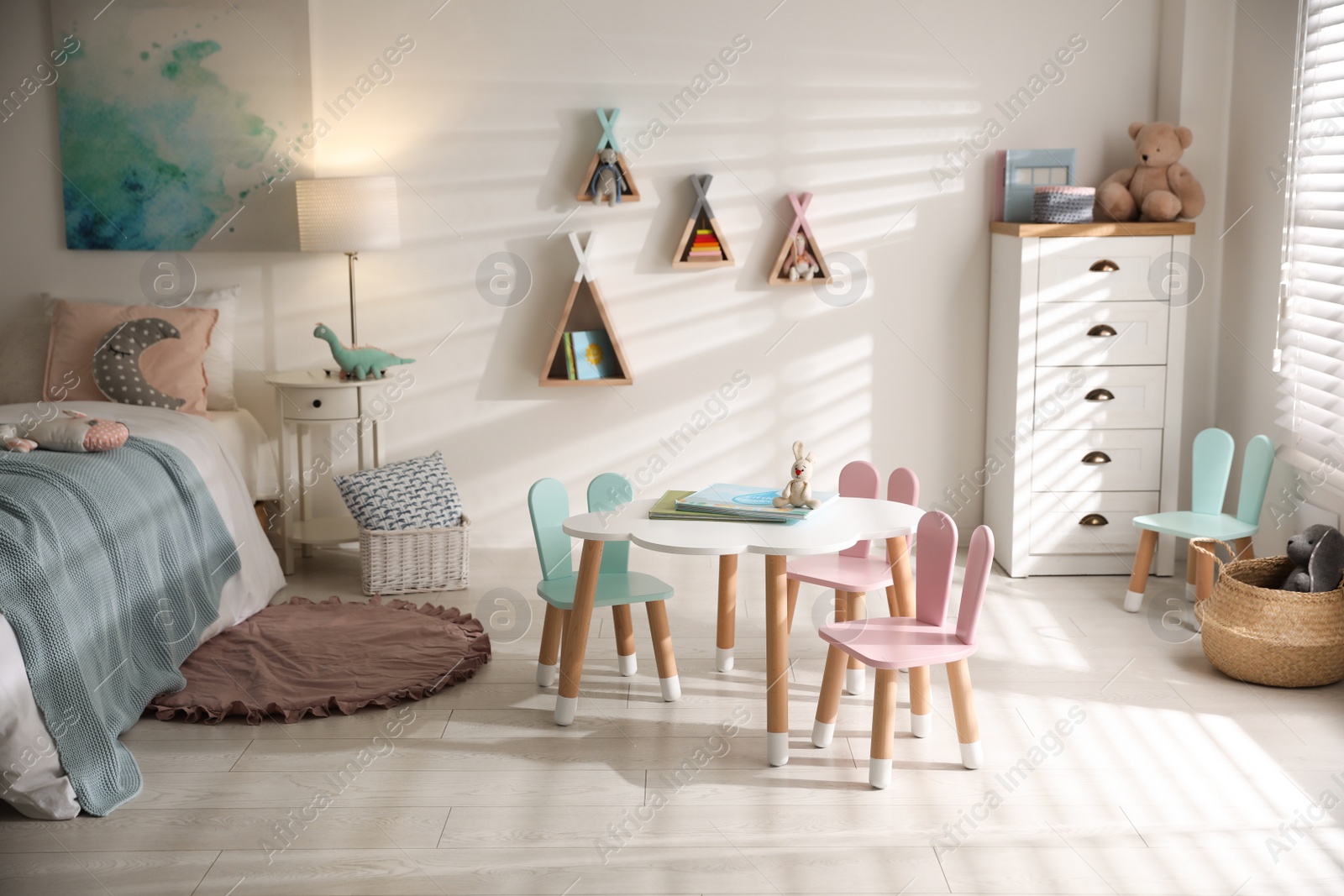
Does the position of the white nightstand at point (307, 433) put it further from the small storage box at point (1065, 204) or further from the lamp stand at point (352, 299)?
the small storage box at point (1065, 204)

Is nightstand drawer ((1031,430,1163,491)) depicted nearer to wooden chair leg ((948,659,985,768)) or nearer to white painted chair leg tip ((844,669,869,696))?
white painted chair leg tip ((844,669,869,696))

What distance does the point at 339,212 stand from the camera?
405 cm

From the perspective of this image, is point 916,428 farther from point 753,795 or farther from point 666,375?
point 753,795

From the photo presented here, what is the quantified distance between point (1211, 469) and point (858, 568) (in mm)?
1509

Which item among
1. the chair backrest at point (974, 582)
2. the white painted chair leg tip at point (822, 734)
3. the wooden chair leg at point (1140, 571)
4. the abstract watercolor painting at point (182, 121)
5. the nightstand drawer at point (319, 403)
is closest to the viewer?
the chair backrest at point (974, 582)

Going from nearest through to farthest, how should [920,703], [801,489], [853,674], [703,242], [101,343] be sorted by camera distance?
[920,703] < [801,489] < [853,674] < [101,343] < [703,242]

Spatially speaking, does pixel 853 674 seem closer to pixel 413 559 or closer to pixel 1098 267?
pixel 413 559

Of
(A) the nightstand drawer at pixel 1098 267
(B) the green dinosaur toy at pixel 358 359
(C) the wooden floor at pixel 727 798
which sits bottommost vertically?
(C) the wooden floor at pixel 727 798

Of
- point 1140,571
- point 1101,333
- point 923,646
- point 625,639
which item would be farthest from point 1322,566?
point 625,639

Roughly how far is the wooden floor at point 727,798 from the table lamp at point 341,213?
1.68 meters

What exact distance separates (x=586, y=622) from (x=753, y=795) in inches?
24.2

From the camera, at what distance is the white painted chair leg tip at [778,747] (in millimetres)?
2688

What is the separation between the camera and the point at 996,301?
171 inches

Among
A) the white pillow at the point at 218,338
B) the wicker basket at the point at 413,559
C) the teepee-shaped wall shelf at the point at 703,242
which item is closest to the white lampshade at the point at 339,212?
Answer: the white pillow at the point at 218,338
